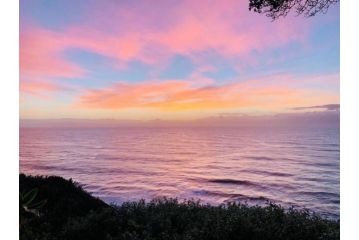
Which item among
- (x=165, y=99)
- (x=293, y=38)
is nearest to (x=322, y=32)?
(x=293, y=38)

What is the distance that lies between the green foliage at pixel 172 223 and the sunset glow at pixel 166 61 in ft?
8.22

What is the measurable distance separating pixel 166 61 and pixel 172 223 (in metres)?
3.40

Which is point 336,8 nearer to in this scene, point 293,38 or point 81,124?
point 293,38

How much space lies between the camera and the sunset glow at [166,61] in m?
6.23

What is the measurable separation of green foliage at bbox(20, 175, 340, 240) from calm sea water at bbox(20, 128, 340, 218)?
2225 mm

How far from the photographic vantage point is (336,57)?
21.7 ft

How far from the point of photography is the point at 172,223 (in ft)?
13.1

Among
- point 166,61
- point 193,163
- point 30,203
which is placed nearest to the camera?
point 30,203
